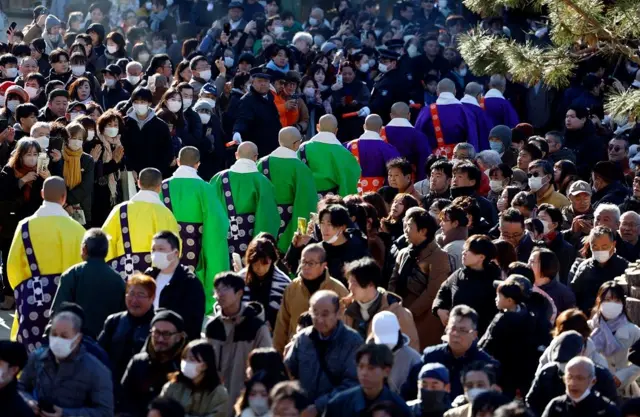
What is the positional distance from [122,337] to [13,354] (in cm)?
97

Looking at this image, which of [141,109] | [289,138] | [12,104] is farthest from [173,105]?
[289,138]

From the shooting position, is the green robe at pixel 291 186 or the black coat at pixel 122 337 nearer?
the black coat at pixel 122 337

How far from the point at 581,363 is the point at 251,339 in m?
1.97

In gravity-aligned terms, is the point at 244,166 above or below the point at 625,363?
above

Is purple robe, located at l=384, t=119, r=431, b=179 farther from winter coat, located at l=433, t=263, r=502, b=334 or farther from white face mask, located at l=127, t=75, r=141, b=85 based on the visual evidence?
winter coat, located at l=433, t=263, r=502, b=334

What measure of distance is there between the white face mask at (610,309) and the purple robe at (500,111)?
27.6 feet

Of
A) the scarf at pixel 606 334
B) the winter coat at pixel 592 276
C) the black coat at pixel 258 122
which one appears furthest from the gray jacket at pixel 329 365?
the black coat at pixel 258 122

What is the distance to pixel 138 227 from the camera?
11.8m

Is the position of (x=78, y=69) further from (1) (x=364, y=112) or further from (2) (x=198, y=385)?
(2) (x=198, y=385)

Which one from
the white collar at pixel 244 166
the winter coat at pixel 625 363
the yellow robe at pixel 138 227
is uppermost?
the white collar at pixel 244 166

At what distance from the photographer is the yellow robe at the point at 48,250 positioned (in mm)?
10984

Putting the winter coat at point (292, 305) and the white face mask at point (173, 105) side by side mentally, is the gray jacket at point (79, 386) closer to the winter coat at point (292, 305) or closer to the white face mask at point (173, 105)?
the winter coat at point (292, 305)

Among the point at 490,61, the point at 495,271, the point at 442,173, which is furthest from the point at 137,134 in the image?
the point at 495,271

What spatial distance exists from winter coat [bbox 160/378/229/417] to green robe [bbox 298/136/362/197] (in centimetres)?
682
